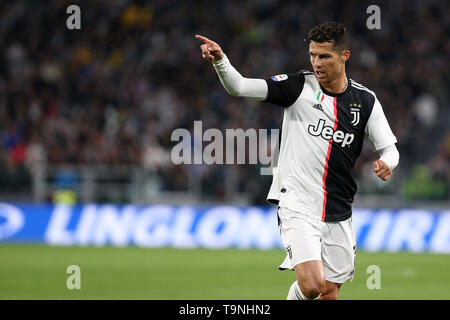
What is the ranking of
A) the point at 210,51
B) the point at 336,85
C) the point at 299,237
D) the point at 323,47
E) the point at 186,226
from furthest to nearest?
the point at 186,226 → the point at 336,85 → the point at 323,47 → the point at 299,237 → the point at 210,51

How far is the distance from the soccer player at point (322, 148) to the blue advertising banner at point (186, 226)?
989 cm

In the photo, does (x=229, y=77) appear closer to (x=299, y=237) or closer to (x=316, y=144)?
(x=316, y=144)

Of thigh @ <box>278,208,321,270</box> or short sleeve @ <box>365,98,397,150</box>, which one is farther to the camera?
short sleeve @ <box>365,98,397,150</box>

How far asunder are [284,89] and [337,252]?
1297 millimetres

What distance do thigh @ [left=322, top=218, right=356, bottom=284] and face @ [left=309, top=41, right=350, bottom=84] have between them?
3.67ft

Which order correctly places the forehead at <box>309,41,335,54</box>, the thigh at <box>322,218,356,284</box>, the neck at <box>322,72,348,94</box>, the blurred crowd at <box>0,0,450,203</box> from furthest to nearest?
the blurred crowd at <box>0,0,450,203</box>
the neck at <box>322,72,348,94</box>
the thigh at <box>322,218,356,284</box>
the forehead at <box>309,41,335,54</box>

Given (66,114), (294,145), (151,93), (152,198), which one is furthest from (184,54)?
(294,145)

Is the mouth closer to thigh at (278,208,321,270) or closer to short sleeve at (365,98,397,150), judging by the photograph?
short sleeve at (365,98,397,150)

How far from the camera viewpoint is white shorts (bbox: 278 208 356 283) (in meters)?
6.65

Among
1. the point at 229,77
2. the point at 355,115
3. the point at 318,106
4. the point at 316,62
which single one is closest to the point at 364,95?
the point at 355,115

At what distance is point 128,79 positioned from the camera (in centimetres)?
2212

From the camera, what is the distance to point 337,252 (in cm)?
692

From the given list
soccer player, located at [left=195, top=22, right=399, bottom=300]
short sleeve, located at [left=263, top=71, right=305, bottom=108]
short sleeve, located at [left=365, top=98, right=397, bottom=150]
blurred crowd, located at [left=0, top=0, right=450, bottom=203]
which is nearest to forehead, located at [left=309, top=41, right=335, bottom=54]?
soccer player, located at [left=195, top=22, right=399, bottom=300]
